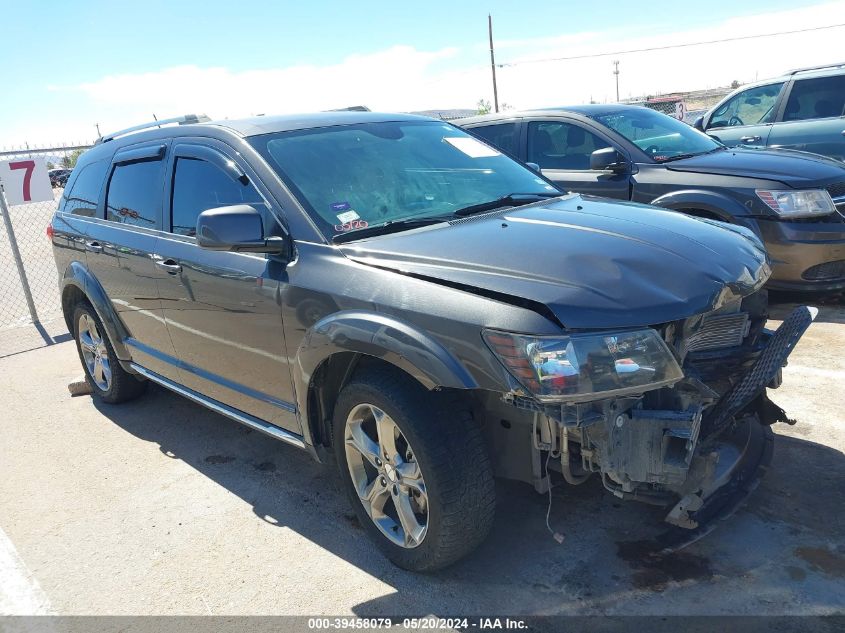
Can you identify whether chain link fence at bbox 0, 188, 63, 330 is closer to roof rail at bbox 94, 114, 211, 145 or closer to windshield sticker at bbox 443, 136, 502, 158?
roof rail at bbox 94, 114, 211, 145

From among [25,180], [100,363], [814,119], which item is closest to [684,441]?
[100,363]

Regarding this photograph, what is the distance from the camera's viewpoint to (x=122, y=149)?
472 centimetres

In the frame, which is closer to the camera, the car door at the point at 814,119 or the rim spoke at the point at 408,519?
the rim spoke at the point at 408,519

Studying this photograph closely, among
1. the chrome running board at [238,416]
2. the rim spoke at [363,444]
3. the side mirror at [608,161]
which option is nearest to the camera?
the rim spoke at [363,444]

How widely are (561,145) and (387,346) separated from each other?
15.5ft

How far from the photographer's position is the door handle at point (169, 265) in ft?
12.7

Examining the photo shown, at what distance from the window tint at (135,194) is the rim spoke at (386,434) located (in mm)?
2098

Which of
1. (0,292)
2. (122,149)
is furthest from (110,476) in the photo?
(0,292)

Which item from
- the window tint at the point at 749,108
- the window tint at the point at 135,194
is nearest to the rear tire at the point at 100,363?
the window tint at the point at 135,194

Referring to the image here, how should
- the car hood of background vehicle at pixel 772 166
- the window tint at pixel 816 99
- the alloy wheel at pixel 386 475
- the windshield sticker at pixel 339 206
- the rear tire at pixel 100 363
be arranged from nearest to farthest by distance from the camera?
the alloy wheel at pixel 386 475 → the windshield sticker at pixel 339 206 → the rear tire at pixel 100 363 → the car hood of background vehicle at pixel 772 166 → the window tint at pixel 816 99

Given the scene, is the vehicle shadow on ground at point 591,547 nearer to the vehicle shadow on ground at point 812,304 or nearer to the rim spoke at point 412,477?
the rim spoke at point 412,477

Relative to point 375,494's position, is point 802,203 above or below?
above

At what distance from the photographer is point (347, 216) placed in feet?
10.6

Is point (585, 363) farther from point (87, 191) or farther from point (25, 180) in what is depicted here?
point (25, 180)
